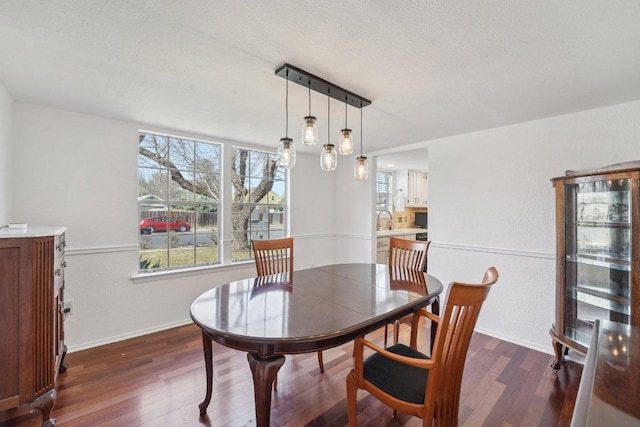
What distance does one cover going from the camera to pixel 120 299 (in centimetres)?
283

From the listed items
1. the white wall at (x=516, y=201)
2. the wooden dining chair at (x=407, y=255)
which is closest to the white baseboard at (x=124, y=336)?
the wooden dining chair at (x=407, y=255)

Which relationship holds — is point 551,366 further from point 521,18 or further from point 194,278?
point 194,278

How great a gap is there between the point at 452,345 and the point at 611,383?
1.99 ft

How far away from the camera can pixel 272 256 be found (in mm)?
2520

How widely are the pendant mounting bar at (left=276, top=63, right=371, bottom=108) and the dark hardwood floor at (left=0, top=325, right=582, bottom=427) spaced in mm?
2179

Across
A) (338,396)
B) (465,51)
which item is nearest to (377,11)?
(465,51)

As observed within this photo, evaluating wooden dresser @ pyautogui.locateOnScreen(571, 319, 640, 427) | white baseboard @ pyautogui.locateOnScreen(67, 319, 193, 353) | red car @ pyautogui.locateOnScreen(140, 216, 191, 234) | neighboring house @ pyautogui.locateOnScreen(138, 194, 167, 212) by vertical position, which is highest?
neighboring house @ pyautogui.locateOnScreen(138, 194, 167, 212)

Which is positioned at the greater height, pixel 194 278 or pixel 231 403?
pixel 194 278

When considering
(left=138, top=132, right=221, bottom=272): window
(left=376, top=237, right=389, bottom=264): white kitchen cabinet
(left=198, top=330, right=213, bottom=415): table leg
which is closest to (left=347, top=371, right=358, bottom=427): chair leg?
(left=198, top=330, right=213, bottom=415): table leg

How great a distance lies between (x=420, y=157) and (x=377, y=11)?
3.76 m

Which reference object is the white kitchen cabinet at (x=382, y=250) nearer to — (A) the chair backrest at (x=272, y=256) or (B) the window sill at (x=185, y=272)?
(B) the window sill at (x=185, y=272)

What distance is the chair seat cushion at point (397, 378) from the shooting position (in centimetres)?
134

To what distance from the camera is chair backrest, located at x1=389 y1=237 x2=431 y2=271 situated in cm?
258

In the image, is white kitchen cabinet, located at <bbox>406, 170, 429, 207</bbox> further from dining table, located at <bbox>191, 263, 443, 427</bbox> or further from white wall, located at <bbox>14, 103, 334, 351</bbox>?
white wall, located at <bbox>14, 103, 334, 351</bbox>
